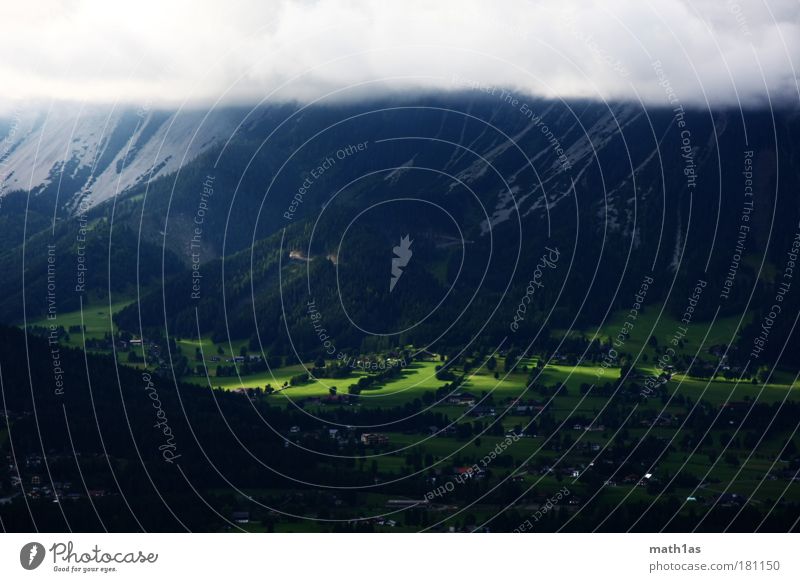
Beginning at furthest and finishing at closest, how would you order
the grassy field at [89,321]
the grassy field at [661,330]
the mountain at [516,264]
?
the mountain at [516,264] → the grassy field at [89,321] → the grassy field at [661,330]

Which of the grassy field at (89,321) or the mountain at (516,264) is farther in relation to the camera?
the mountain at (516,264)

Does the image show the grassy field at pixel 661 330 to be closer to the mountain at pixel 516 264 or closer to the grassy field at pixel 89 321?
the mountain at pixel 516 264

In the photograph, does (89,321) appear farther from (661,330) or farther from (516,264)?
(661,330)

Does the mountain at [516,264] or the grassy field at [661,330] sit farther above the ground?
the mountain at [516,264]

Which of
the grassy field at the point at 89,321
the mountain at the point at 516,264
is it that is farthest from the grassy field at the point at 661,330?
the grassy field at the point at 89,321

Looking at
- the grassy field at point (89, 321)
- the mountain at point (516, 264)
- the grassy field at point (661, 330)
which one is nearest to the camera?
the grassy field at point (661, 330)

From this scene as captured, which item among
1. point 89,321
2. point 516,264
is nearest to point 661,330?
point 516,264

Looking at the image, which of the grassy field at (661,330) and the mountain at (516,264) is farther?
the mountain at (516,264)

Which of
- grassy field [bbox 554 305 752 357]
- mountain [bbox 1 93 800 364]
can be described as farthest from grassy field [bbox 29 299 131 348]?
grassy field [bbox 554 305 752 357]

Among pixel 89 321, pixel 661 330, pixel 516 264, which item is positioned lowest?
pixel 661 330

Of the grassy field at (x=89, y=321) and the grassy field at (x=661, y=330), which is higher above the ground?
the grassy field at (x=89, y=321)
